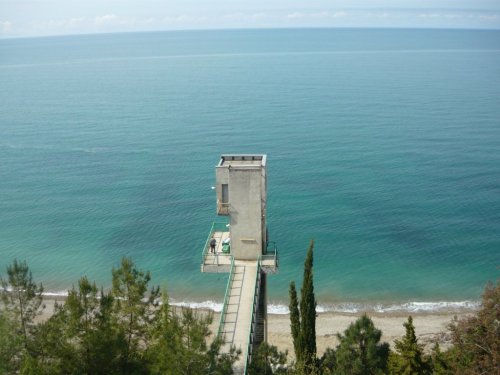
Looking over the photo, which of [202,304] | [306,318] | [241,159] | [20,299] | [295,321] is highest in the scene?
[241,159]

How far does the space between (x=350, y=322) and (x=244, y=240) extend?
18.0m

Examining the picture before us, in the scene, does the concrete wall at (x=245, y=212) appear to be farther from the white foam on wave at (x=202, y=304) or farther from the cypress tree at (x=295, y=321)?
the white foam on wave at (x=202, y=304)

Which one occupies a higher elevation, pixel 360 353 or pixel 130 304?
pixel 130 304

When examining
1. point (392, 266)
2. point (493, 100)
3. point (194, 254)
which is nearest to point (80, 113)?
point (194, 254)

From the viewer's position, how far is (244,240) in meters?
27.4

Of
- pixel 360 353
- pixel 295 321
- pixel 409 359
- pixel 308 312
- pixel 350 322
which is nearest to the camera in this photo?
pixel 409 359

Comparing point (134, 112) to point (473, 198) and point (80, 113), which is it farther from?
point (473, 198)

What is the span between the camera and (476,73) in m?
142

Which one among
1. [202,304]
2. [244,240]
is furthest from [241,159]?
[202,304]

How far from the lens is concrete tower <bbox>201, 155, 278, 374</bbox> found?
2585cm

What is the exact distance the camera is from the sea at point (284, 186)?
4700 cm

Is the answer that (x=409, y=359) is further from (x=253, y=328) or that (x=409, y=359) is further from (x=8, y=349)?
(x=8, y=349)

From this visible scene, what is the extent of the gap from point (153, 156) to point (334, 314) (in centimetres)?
4162

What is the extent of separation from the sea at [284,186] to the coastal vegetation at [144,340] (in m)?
18.1
